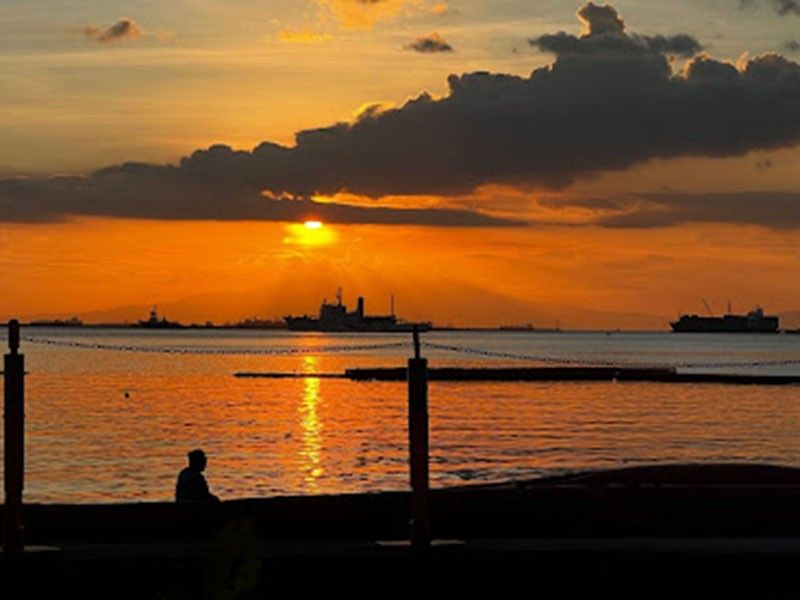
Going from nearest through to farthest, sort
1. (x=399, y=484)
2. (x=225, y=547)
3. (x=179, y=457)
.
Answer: (x=225, y=547), (x=399, y=484), (x=179, y=457)

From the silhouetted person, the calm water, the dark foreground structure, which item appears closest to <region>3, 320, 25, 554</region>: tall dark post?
the dark foreground structure

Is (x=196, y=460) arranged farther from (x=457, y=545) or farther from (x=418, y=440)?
(x=457, y=545)

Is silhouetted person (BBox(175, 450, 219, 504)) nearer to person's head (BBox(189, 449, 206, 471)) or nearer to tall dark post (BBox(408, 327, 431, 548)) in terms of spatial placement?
person's head (BBox(189, 449, 206, 471))

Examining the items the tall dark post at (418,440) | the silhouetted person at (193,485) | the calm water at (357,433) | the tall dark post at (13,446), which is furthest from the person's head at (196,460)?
the calm water at (357,433)

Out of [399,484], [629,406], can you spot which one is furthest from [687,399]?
[399,484]

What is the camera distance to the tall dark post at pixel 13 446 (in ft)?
55.7

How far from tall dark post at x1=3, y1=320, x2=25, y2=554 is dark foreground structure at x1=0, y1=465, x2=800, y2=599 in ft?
1.28

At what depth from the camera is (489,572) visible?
1675 cm

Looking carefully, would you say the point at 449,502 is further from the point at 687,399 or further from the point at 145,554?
the point at 687,399

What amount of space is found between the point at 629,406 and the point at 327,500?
93614mm

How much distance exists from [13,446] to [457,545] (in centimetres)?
525

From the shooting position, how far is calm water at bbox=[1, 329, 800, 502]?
58.0 metres

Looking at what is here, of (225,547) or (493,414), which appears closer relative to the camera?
(225,547)

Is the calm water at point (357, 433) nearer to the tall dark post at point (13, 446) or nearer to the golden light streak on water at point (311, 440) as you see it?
the golden light streak on water at point (311, 440)
